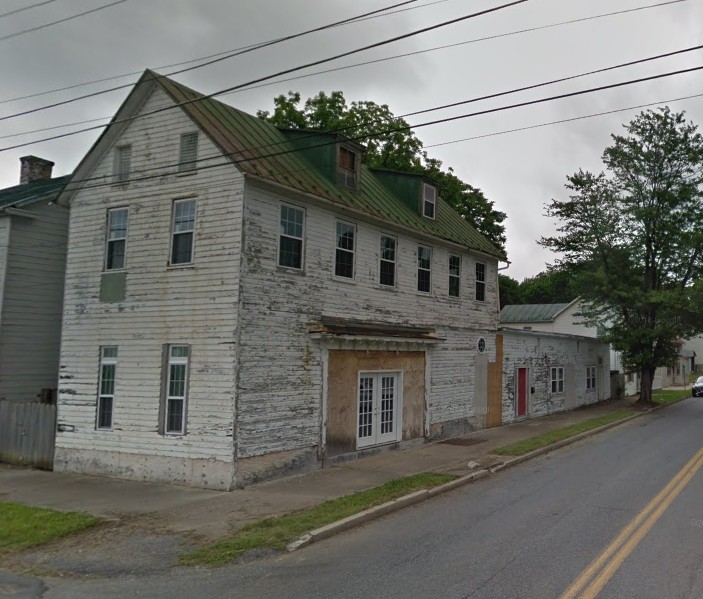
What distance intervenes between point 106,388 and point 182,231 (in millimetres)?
4236

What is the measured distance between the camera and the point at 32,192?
19.1 metres

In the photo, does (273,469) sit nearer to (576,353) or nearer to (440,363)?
(440,363)

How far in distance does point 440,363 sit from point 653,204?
18.0 m

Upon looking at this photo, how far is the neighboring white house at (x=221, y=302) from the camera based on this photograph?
1219 cm

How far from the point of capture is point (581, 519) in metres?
8.87

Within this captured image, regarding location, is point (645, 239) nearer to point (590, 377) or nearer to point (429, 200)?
point (590, 377)

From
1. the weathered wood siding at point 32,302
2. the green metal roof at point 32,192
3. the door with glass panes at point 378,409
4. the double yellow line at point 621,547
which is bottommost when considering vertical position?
the double yellow line at point 621,547

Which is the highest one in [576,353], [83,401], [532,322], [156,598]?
[532,322]

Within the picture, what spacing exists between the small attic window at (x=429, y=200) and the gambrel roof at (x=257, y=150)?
1.45 meters

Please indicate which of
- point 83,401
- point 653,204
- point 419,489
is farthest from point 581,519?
point 653,204

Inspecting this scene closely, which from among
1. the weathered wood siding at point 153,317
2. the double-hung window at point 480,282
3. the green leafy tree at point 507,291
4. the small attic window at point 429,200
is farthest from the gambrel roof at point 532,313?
the weathered wood siding at point 153,317

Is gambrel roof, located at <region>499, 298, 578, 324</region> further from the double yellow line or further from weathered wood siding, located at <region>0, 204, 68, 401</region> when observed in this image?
weathered wood siding, located at <region>0, 204, 68, 401</region>

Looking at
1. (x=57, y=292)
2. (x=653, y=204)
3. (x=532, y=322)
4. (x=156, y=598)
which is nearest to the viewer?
(x=156, y=598)

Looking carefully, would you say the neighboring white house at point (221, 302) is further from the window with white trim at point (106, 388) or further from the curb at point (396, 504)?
the curb at point (396, 504)
